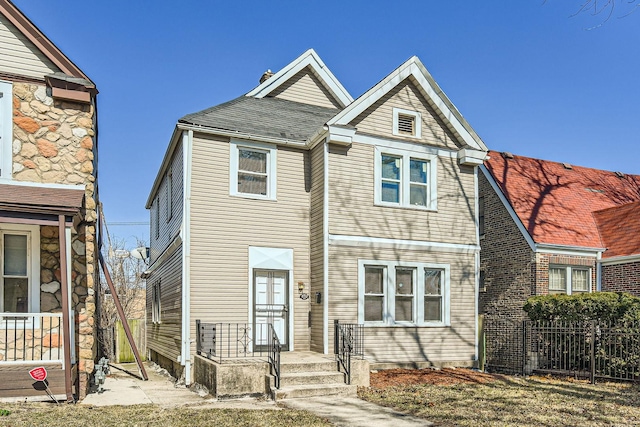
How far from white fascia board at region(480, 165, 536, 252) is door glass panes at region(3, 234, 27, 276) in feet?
44.5

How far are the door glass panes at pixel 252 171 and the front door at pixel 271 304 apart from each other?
1969mm

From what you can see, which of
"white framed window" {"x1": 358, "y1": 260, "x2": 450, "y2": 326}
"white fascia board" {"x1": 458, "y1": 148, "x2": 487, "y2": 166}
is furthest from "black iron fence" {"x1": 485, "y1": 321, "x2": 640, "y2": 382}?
"white fascia board" {"x1": 458, "y1": 148, "x2": 487, "y2": 166}

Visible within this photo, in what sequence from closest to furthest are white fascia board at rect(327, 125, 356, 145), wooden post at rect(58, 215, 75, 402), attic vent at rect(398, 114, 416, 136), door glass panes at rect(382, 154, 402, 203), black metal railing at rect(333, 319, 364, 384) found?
wooden post at rect(58, 215, 75, 402)
black metal railing at rect(333, 319, 364, 384)
white fascia board at rect(327, 125, 356, 145)
door glass panes at rect(382, 154, 402, 203)
attic vent at rect(398, 114, 416, 136)

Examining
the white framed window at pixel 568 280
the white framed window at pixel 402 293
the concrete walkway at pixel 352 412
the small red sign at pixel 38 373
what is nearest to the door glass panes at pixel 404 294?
the white framed window at pixel 402 293

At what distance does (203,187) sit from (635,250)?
12927 millimetres

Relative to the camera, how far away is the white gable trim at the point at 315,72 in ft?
53.4

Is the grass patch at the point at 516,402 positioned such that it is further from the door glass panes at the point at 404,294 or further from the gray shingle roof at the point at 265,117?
the gray shingle roof at the point at 265,117

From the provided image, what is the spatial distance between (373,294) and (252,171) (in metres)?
4.12

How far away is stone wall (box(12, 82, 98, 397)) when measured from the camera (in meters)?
10.3

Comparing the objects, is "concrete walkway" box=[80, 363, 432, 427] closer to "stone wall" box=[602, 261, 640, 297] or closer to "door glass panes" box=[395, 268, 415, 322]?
"door glass panes" box=[395, 268, 415, 322]

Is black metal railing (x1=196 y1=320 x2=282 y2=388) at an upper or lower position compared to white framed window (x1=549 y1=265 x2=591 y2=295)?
lower

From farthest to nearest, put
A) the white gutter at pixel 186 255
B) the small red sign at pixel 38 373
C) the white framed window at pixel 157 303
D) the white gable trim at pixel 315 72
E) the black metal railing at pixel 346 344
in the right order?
the white framed window at pixel 157 303 → the white gable trim at pixel 315 72 → the white gutter at pixel 186 255 → the black metal railing at pixel 346 344 → the small red sign at pixel 38 373

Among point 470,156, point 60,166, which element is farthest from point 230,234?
point 470,156

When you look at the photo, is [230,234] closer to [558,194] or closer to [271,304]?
[271,304]
